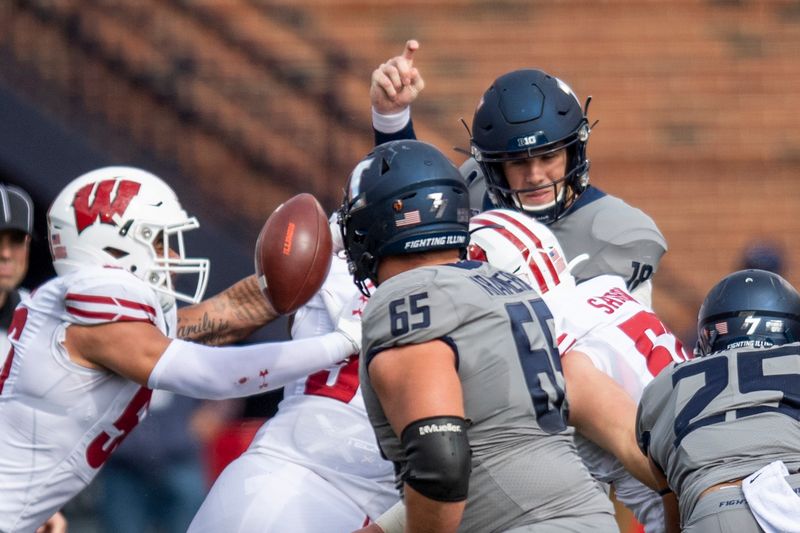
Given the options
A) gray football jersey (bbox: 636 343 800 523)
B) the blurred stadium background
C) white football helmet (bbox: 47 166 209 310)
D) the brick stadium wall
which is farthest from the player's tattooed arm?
the brick stadium wall

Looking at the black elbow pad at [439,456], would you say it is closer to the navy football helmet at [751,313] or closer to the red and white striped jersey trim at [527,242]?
the red and white striped jersey trim at [527,242]

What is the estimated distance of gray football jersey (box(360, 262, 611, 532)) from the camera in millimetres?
2768

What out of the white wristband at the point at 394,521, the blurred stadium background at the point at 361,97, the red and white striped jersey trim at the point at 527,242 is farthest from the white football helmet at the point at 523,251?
the blurred stadium background at the point at 361,97

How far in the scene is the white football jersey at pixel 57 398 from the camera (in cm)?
387

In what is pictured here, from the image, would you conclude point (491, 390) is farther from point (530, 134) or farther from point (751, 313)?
point (530, 134)

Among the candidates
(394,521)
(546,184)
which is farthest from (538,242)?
(394,521)

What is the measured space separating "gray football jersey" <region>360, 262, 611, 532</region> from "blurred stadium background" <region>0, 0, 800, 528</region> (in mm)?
4438

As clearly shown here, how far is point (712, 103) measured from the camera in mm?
8609

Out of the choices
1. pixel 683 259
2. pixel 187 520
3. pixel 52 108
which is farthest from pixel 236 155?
pixel 683 259

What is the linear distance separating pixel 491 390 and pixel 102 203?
5.80ft

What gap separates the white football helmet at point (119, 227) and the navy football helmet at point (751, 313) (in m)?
1.64

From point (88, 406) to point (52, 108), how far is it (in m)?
3.80

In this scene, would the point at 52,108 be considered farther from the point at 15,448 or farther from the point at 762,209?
the point at 762,209

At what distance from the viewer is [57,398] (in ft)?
12.8
